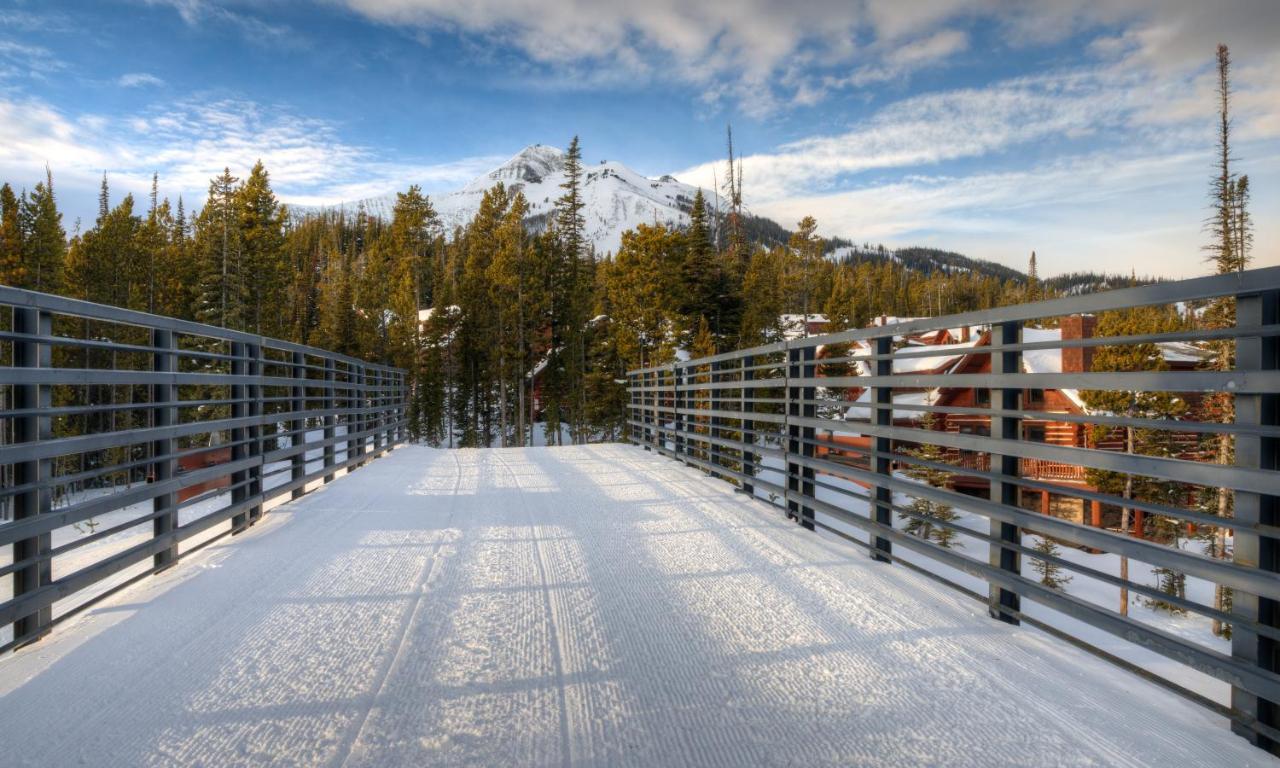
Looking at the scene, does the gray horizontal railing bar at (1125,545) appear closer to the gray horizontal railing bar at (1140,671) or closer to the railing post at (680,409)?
the gray horizontal railing bar at (1140,671)

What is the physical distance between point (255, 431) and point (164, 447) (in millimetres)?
1710

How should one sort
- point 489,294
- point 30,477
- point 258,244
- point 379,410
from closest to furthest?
point 30,477
point 379,410
point 258,244
point 489,294

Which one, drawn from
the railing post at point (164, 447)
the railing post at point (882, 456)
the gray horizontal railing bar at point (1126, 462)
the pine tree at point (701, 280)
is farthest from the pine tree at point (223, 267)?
the gray horizontal railing bar at point (1126, 462)

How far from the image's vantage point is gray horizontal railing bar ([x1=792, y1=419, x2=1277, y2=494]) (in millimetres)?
1863

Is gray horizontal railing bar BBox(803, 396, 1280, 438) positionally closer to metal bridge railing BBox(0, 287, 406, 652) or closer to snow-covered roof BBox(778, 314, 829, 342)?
metal bridge railing BBox(0, 287, 406, 652)

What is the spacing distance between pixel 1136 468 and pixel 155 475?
4.97 meters

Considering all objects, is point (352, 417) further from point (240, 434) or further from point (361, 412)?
point (240, 434)

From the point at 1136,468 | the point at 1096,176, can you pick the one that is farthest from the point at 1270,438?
the point at 1096,176

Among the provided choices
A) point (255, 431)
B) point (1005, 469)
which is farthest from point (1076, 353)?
point (255, 431)

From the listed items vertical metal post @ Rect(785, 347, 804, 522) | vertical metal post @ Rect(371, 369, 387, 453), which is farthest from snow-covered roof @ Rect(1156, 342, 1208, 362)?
vertical metal post @ Rect(371, 369, 387, 453)

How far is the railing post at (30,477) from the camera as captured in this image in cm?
260

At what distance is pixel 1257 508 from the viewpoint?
1.89 metres

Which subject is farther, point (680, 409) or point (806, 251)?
point (806, 251)

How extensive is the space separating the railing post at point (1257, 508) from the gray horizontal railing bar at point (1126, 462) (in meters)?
0.05
